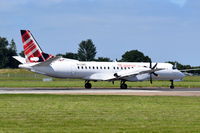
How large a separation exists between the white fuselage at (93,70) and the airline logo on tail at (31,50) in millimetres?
1449

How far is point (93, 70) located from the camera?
2445 inches

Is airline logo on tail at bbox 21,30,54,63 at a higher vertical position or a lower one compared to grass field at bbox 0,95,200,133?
higher

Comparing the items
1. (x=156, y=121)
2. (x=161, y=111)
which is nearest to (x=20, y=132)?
(x=156, y=121)

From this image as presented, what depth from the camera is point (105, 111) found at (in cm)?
2633

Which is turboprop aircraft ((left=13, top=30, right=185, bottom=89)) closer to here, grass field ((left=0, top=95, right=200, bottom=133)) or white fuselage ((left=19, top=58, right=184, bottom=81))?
white fuselage ((left=19, top=58, right=184, bottom=81))

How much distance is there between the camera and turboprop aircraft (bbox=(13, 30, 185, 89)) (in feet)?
190

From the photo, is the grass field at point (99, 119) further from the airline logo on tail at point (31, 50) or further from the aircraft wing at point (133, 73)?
the aircraft wing at point (133, 73)

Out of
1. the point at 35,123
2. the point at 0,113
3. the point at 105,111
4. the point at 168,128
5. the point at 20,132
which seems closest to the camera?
the point at 20,132

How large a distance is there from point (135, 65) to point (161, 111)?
3866 cm

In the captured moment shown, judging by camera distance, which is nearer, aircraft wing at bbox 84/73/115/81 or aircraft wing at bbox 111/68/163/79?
aircraft wing at bbox 111/68/163/79

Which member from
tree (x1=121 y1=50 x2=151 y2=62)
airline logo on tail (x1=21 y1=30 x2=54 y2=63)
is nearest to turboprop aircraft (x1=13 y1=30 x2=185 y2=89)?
airline logo on tail (x1=21 y1=30 x2=54 y2=63)

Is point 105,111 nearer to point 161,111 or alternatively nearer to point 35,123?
point 161,111

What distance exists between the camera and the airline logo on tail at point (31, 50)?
5842cm

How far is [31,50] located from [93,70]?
8438 mm
